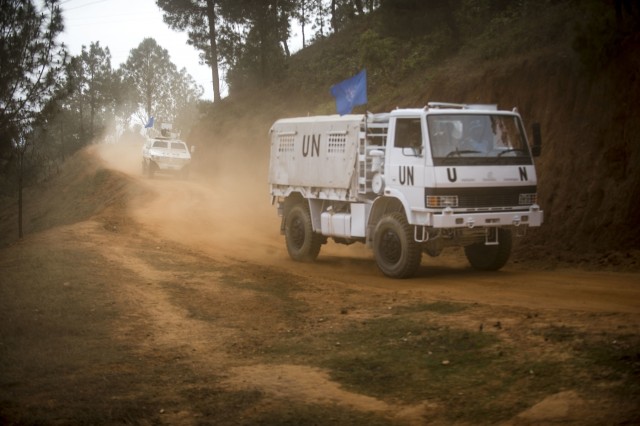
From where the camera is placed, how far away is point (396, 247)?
14383 mm

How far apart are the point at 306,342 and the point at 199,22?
156ft

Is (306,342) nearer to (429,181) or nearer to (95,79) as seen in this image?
(429,181)

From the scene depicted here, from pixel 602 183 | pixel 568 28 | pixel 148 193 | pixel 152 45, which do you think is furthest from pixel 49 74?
pixel 152 45

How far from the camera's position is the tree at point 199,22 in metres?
53.8

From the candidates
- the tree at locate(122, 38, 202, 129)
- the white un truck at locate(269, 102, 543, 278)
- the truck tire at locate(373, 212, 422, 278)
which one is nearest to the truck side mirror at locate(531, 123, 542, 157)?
the white un truck at locate(269, 102, 543, 278)

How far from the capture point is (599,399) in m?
7.03

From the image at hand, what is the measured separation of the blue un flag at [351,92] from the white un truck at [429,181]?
101 cm

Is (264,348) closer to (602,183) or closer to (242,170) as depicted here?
(602,183)

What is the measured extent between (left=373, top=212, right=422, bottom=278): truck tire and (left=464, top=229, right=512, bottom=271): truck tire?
5.62 feet

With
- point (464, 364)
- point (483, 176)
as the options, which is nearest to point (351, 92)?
point (483, 176)

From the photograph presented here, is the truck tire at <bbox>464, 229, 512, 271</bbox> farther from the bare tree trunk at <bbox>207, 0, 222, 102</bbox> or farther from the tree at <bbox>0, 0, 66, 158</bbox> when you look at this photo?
the bare tree trunk at <bbox>207, 0, 222, 102</bbox>

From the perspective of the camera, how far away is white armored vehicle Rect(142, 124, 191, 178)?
40969 millimetres

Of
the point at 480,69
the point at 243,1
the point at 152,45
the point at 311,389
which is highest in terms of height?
the point at 152,45

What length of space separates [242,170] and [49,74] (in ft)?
55.1
